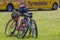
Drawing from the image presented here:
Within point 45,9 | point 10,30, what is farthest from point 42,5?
point 10,30

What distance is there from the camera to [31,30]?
11680 mm

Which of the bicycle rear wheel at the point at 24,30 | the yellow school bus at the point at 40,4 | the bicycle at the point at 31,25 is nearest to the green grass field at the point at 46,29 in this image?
the bicycle rear wheel at the point at 24,30

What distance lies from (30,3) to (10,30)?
70.1ft

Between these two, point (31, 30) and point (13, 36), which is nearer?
point (31, 30)

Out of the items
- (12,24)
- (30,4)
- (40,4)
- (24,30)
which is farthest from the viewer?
(40,4)

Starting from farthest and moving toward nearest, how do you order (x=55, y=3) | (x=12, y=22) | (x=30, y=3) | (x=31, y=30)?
(x=55, y=3) → (x=30, y=3) → (x=12, y=22) → (x=31, y=30)

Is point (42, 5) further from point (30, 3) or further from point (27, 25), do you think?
point (27, 25)

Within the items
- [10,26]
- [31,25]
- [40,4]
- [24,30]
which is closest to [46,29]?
[10,26]

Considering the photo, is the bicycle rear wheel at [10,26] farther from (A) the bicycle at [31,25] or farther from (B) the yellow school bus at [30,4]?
(B) the yellow school bus at [30,4]

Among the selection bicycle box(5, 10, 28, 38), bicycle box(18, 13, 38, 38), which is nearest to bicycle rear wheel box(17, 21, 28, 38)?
bicycle box(18, 13, 38, 38)

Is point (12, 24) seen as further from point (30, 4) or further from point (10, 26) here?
point (30, 4)

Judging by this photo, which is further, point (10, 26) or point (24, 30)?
point (10, 26)

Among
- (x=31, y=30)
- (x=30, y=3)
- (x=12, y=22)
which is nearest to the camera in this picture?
(x=31, y=30)

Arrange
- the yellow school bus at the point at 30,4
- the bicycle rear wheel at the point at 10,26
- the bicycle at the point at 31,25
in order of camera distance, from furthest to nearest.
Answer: the yellow school bus at the point at 30,4 < the bicycle rear wheel at the point at 10,26 < the bicycle at the point at 31,25
